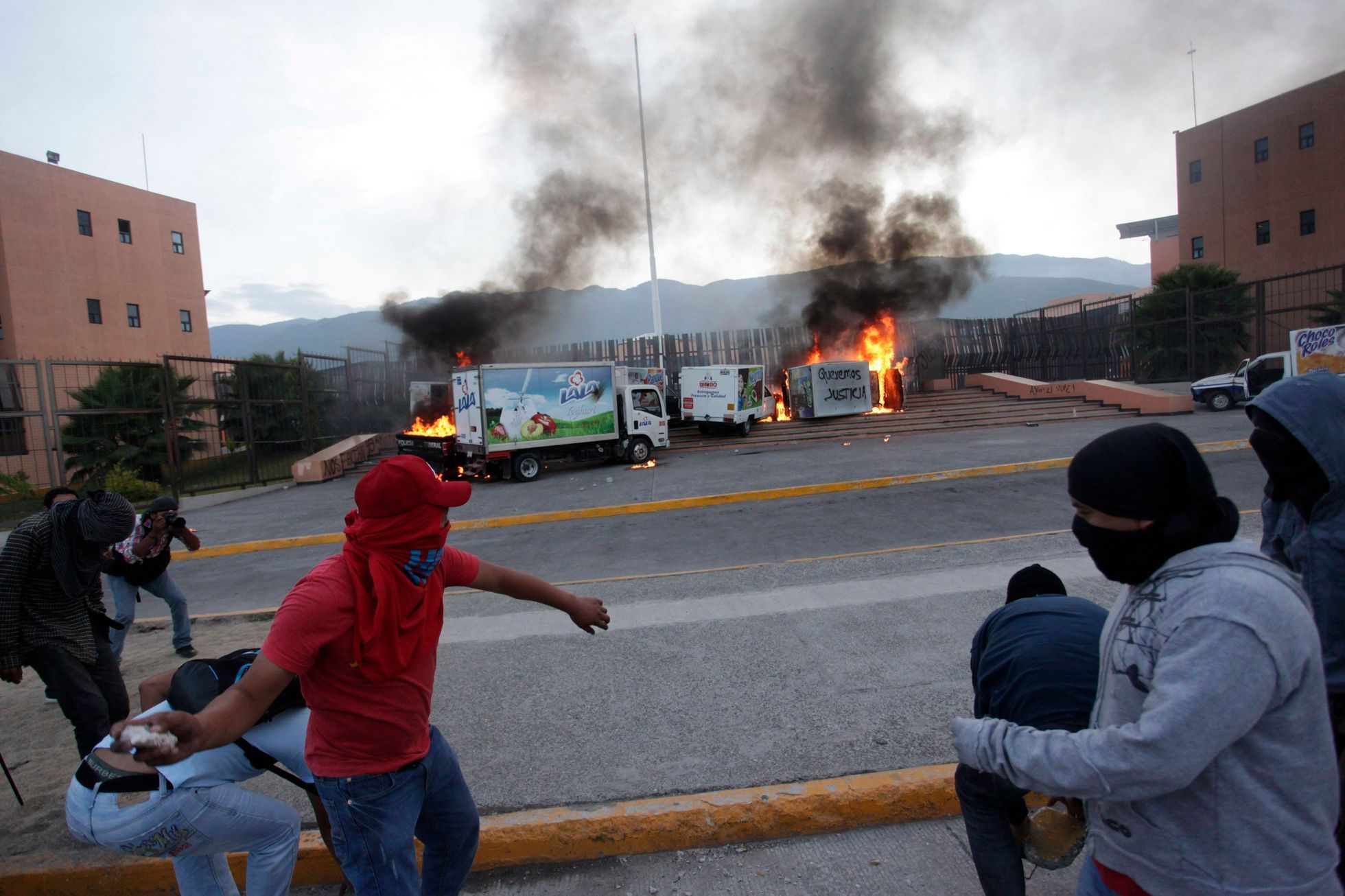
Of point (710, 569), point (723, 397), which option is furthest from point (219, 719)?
point (723, 397)

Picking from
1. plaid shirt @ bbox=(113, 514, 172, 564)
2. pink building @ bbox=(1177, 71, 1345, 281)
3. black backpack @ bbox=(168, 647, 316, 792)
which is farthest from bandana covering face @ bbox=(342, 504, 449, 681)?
pink building @ bbox=(1177, 71, 1345, 281)

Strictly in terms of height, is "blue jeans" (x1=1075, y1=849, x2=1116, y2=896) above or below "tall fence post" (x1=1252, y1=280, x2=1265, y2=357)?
below

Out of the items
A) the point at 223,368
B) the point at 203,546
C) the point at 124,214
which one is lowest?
the point at 203,546

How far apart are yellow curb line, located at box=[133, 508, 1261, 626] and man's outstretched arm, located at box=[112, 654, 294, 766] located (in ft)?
16.1

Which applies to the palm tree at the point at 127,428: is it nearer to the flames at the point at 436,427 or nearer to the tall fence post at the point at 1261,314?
the flames at the point at 436,427

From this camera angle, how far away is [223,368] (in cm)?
1811

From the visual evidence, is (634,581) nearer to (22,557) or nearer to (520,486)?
(22,557)

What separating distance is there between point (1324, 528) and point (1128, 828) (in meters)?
1.13

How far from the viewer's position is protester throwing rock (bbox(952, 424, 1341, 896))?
120cm

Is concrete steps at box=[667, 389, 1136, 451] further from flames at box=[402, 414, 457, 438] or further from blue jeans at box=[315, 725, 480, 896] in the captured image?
blue jeans at box=[315, 725, 480, 896]

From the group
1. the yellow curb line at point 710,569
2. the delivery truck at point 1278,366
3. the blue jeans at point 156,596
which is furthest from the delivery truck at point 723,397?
the blue jeans at point 156,596

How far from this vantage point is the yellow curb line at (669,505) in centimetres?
1074

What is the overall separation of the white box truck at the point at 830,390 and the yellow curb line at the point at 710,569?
15.5 m

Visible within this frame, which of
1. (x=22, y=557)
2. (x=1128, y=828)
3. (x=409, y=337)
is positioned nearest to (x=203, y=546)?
(x=22, y=557)
